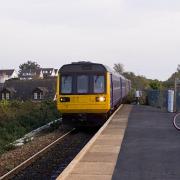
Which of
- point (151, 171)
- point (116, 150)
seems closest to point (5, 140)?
point (116, 150)

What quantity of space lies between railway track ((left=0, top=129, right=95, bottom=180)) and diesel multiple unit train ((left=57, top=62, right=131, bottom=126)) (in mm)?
1980

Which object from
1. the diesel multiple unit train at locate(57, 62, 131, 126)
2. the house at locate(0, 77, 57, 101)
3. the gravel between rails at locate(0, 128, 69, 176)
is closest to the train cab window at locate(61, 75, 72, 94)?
the diesel multiple unit train at locate(57, 62, 131, 126)

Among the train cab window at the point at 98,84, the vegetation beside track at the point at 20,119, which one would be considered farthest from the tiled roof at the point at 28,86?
the train cab window at the point at 98,84

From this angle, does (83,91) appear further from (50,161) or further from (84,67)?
(50,161)

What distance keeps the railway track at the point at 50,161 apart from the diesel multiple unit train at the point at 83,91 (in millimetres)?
1980

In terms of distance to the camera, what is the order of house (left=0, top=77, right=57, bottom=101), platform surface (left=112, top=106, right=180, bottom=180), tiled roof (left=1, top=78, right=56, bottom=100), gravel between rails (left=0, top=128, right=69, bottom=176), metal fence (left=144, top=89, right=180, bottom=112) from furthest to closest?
tiled roof (left=1, top=78, right=56, bottom=100), house (left=0, top=77, right=57, bottom=101), metal fence (left=144, top=89, right=180, bottom=112), gravel between rails (left=0, top=128, right=69, bottom=176), platform surface (left=112, top=106, right=180, bottom=180)

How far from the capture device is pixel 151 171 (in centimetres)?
1093

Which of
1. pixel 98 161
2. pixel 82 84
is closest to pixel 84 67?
pixel 82 84

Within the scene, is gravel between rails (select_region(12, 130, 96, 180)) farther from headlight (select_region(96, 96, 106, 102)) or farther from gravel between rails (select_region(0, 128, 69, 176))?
headlight (select_region(96, 96, 106, 102))

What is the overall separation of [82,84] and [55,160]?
8.19 m

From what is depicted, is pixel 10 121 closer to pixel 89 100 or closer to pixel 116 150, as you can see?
pixel 89 100

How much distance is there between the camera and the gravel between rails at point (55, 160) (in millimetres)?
13163

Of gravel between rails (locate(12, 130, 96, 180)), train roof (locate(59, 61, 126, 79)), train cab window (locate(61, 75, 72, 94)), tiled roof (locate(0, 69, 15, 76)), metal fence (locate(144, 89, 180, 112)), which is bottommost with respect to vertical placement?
gravel between rails (locate(12, 130, 96, 180))

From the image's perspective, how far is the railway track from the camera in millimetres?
13178
